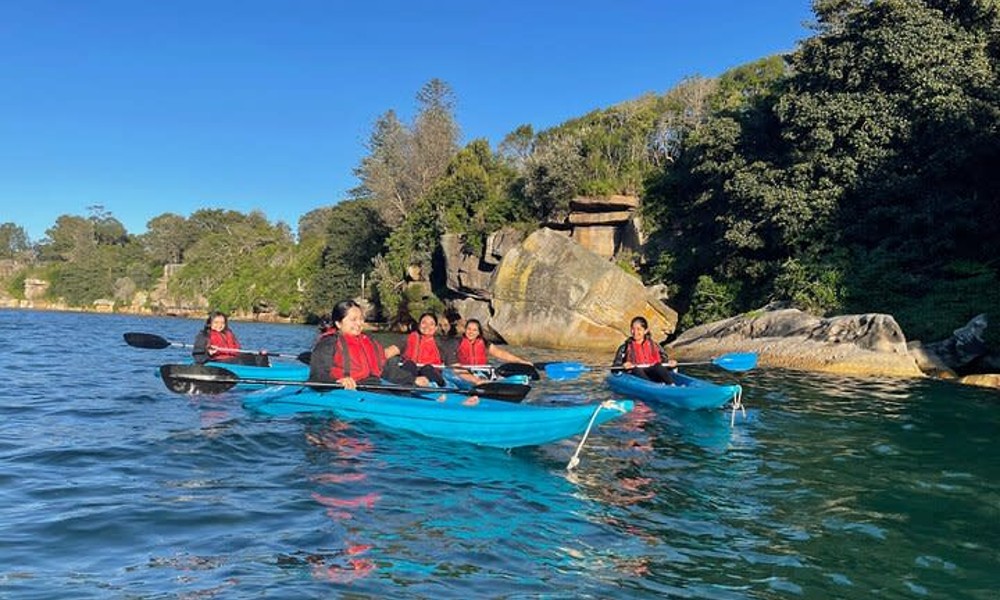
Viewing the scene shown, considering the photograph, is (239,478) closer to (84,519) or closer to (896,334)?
(84,519)

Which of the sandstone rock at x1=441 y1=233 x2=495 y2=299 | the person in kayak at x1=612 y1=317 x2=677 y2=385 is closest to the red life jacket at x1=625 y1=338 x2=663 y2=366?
the person in kayak at x1=612 y1=317 x2=677 y2=385

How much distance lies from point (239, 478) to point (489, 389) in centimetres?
259

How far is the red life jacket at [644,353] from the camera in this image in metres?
11.5

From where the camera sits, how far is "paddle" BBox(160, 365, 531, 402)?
7391 mm

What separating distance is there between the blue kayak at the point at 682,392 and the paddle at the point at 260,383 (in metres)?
3.07

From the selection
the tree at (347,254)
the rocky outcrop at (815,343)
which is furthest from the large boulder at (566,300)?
Result: the tree at (347,254)

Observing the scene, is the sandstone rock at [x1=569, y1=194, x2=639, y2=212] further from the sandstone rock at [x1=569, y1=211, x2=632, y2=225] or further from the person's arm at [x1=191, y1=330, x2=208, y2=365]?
the person's arm at [x1=191, y1=330, x2=208, y2=365]

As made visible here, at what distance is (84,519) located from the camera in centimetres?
457

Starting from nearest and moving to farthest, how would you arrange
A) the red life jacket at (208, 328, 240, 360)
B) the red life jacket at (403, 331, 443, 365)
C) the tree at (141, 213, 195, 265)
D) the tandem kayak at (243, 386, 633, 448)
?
the tandem kayak at (243, 386, 633, 448) → the red life jacket at (403, 331, 443, 365) → the red life jacket at (208, 328, 240, 360) → the tree at (141, 213, 195, 265)

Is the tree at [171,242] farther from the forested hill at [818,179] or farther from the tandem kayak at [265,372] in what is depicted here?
the tandem kayak at [265,372]

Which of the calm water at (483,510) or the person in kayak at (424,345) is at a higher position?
the person in kayak at (424,345)

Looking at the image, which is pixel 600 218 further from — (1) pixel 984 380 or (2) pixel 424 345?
(2) pixel 424 345

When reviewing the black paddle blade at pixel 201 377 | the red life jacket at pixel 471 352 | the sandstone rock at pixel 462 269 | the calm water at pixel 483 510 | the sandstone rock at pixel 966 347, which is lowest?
the calm water at pixel 483 510

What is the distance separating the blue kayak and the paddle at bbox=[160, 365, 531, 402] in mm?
3072
